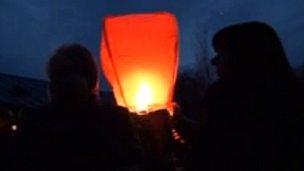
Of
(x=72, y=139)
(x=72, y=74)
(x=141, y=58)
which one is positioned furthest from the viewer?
(x=141, y=58)

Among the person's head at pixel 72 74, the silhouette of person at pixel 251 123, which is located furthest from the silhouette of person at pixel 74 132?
the silhouette of person at pixel 251 123

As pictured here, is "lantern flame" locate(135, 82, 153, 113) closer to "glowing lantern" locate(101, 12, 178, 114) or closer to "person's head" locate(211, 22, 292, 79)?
"glowing lantern" locate(101, 12, 178, 114)

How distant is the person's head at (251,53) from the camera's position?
3.36 meters

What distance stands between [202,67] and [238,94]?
28526mm

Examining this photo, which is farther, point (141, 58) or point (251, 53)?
point (141, 58)

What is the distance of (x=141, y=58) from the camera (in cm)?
404

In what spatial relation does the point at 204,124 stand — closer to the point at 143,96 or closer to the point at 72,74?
the point at 72,74

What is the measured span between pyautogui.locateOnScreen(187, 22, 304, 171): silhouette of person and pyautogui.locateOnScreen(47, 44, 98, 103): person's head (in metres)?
0.65

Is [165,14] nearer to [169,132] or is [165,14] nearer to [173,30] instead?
[173,30]

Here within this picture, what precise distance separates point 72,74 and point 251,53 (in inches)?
39.7

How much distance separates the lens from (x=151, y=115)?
3.79m

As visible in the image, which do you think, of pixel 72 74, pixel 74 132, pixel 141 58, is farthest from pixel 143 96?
pixel 74 132

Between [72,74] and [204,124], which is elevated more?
[72,74]

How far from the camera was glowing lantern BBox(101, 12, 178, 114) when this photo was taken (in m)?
4.04
